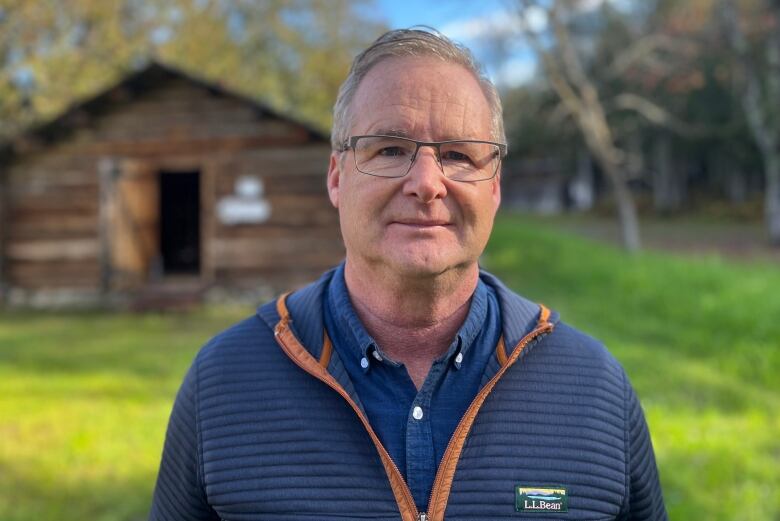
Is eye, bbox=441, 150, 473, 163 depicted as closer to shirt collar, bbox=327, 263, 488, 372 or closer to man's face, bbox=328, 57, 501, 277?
man's face, bbox=328, 57, 501, 277

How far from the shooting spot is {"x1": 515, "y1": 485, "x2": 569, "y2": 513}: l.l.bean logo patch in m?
1.69

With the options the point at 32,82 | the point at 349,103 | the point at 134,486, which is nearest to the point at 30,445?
the point at 134,486

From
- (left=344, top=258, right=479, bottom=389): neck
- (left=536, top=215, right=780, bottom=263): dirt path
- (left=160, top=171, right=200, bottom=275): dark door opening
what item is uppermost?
(left=344, top=258, right=479, bottom=389): neck

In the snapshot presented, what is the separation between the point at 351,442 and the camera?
1700 millimetres

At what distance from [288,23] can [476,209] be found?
30.2 metres

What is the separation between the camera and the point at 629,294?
11.6 metres

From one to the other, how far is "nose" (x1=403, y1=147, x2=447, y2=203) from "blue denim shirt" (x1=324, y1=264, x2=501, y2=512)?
→ 13.4 inches

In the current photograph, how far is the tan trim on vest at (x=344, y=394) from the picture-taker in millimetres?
1648

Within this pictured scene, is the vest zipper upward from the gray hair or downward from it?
downward

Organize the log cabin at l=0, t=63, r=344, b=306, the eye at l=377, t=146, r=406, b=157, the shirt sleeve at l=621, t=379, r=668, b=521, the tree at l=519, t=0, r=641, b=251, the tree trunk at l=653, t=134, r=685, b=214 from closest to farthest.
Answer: the eye at l=377, t=146, r=406, b=157 → the shirt sleeve at l=621, t=379, r=668, b=521 → the log cabin at l=0, t=63, r=344, b=306 → the tree at l=519, t=0, r=641, b=251 → the tree trunk at l=653, t=134, r=685, b=214

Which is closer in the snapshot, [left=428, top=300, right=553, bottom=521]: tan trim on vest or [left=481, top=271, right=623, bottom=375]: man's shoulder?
[left=428, top=300, right=553, bottom=521]: tan trim on vest

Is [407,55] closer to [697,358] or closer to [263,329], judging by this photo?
[263,329]

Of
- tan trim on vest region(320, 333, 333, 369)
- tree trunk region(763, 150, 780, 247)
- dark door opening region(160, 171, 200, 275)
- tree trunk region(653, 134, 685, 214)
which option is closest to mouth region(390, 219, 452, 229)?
tan trim on vest region(320, 333, 333, 369)

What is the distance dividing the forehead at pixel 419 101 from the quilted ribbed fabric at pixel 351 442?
513 mm
